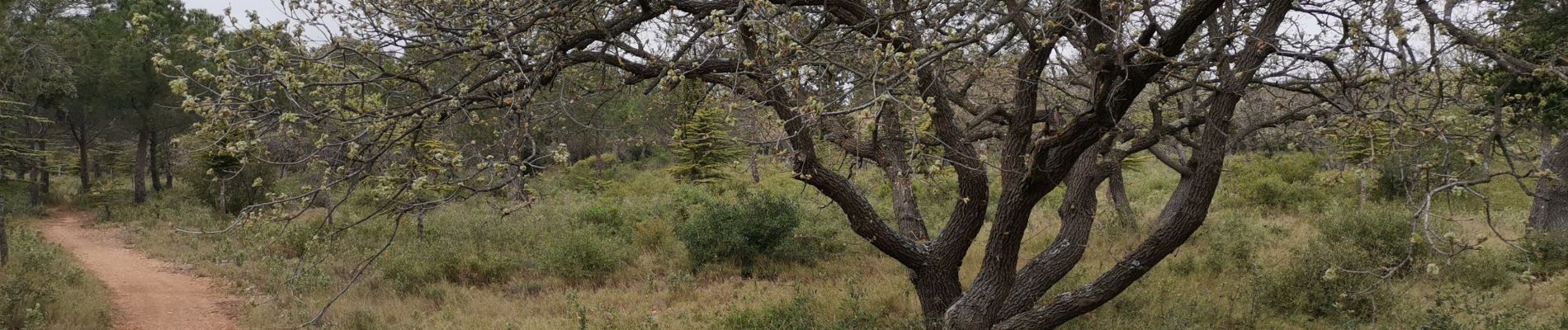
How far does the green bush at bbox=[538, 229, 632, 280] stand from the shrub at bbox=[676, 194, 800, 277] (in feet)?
3.47

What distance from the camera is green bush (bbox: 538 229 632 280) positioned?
1048 cm

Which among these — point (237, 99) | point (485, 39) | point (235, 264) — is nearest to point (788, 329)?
point (485, 39)

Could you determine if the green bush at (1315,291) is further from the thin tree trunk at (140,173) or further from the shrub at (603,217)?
the thin tree trunk at (140,173)

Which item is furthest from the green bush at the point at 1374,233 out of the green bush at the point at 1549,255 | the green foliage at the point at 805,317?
the green foliage at the point at 805,317

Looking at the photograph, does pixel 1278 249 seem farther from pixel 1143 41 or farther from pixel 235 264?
pixel 235 264

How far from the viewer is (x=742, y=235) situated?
10.6 metres

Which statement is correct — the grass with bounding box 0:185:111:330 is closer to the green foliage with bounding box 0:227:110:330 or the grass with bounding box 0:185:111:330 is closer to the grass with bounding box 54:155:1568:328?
the green foliage with bounding box 0:227:110:330

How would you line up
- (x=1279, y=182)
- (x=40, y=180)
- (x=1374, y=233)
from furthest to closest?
(x=40, y=180) < (x=1279, y=182) < (x=1374, y=233)

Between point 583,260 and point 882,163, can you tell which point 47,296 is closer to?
point 583,260

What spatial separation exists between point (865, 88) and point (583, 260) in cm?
658

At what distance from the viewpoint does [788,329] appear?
7328mm

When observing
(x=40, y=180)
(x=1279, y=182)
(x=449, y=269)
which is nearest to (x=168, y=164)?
(x=40, y=180)

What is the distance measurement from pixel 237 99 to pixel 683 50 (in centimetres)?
244

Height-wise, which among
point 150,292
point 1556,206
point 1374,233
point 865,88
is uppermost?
point 865,88
